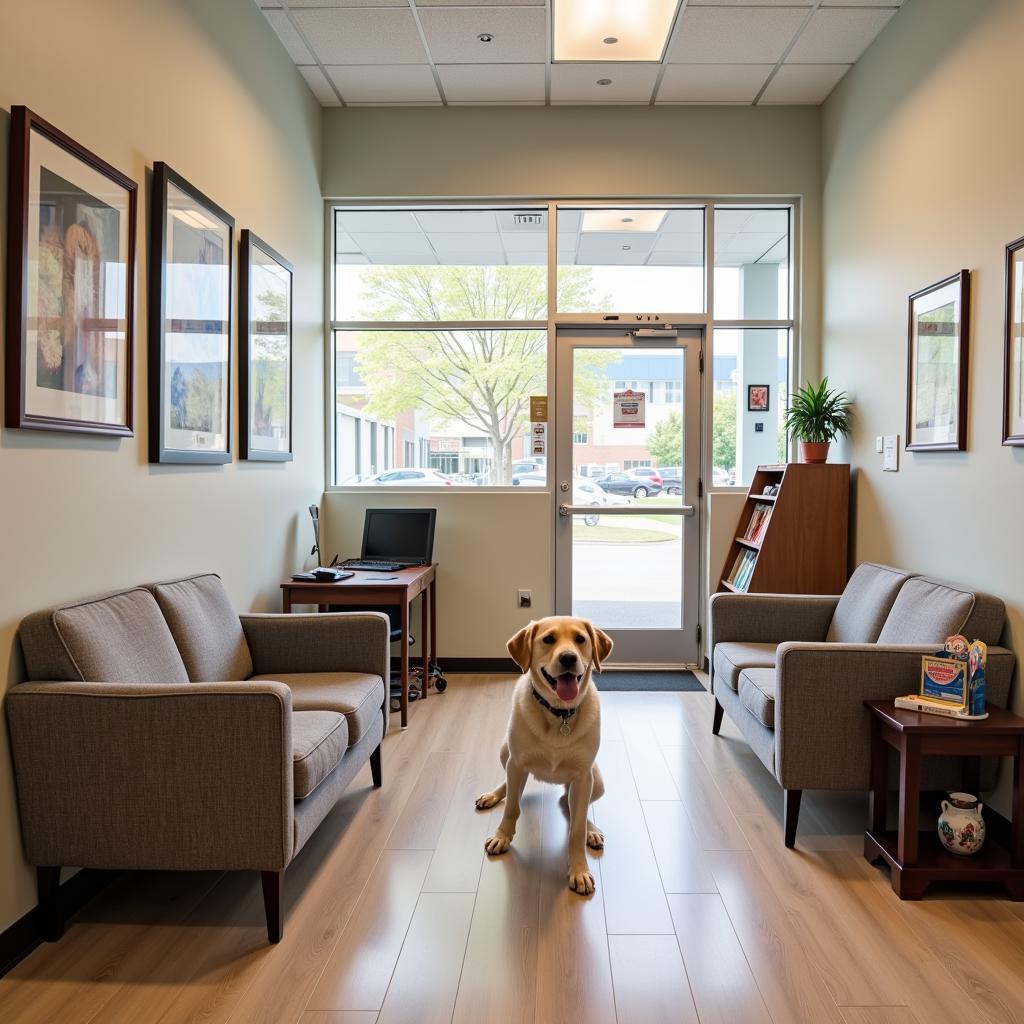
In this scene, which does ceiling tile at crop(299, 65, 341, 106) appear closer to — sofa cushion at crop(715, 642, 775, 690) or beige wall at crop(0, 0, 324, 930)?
beige wall at crop(0, 0, 324, 930)

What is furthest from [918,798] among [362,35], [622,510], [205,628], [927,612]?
[362,35]

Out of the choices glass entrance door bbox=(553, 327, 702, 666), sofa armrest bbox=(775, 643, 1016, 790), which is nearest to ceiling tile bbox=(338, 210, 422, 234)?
glass entrance door bbox=(553, 327, 702, 666)

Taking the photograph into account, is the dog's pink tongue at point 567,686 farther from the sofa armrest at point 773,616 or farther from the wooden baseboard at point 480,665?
the wooden baseboard at point 480,665

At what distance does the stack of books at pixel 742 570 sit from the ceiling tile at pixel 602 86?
2768 mm

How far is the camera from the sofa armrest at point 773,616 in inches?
150

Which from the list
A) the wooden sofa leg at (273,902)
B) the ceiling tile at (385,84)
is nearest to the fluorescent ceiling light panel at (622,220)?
the ceiling tile at (385,84)

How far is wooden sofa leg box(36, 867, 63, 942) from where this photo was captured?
2.13m

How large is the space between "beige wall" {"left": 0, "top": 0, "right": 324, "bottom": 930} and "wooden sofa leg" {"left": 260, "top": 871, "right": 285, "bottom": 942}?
62 centimetres

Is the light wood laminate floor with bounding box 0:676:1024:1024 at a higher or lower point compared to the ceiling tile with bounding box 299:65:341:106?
lower

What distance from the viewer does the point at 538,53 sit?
4.30 m

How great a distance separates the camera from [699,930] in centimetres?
218

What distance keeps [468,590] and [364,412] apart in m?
1.33

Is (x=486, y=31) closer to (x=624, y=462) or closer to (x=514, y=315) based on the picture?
→ (x=514, y=315)

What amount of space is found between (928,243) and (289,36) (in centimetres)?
329
